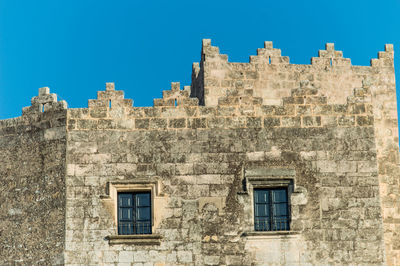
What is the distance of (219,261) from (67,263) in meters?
3.46

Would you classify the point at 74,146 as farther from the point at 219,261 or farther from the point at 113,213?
the point at 219,261

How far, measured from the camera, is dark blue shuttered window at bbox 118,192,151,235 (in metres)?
18.8

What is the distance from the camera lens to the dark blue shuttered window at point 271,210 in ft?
61.4

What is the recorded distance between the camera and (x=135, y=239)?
61.0ft

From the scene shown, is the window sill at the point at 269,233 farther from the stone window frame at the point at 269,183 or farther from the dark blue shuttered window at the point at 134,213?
the dark blue shuttered window at the point at 134,213

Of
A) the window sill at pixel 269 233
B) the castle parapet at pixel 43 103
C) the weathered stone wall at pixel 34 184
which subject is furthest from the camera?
the castle parapet at pixel 43 103

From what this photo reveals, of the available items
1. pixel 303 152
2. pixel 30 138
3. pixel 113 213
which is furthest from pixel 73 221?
pixel 303 152

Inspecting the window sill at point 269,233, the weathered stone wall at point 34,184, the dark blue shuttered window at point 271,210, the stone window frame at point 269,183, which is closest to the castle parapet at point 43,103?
the weathered stone wall at point 34,184

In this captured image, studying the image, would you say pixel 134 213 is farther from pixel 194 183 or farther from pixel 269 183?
pixel 269 183

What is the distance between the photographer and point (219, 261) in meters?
18.5

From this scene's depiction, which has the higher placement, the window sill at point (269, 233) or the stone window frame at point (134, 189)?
the stone window frame at point (134, 189)

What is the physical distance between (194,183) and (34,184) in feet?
12.7

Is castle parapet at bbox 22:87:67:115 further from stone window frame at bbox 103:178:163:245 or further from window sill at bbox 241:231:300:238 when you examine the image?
window sill at bbox 241:231:300:238

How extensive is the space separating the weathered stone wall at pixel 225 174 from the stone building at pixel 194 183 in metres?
0.02
